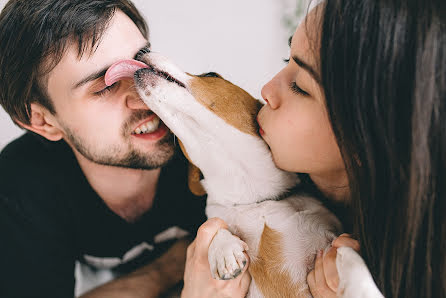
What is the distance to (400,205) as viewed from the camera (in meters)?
0.69

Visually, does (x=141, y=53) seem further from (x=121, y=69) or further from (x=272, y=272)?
(x=272, y=272)

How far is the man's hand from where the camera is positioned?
1312 millimetres

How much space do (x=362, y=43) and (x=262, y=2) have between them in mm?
1626

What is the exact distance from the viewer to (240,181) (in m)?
1.02

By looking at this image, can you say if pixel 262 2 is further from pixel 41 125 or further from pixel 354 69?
pixel 354 69

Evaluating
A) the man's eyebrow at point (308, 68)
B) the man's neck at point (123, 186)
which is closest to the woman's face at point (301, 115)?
the man's eyebrow at point (308, 68)

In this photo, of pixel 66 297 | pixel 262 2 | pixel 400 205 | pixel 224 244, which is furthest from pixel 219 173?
pixel 262 2

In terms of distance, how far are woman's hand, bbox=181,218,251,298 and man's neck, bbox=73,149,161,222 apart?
0.50 m

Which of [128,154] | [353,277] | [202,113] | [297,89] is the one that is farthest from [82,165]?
[353,277]

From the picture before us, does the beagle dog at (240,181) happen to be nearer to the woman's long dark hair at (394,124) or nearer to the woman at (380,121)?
the woman at (380,121)

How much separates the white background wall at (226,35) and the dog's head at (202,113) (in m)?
1.03

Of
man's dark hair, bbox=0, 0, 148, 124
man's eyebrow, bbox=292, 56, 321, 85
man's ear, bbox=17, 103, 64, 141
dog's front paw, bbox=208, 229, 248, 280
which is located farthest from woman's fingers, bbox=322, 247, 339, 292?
man's ear, bbox=17, 103, 64, 141

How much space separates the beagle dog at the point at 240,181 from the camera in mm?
912

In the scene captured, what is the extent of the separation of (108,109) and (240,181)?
19.7 inches
